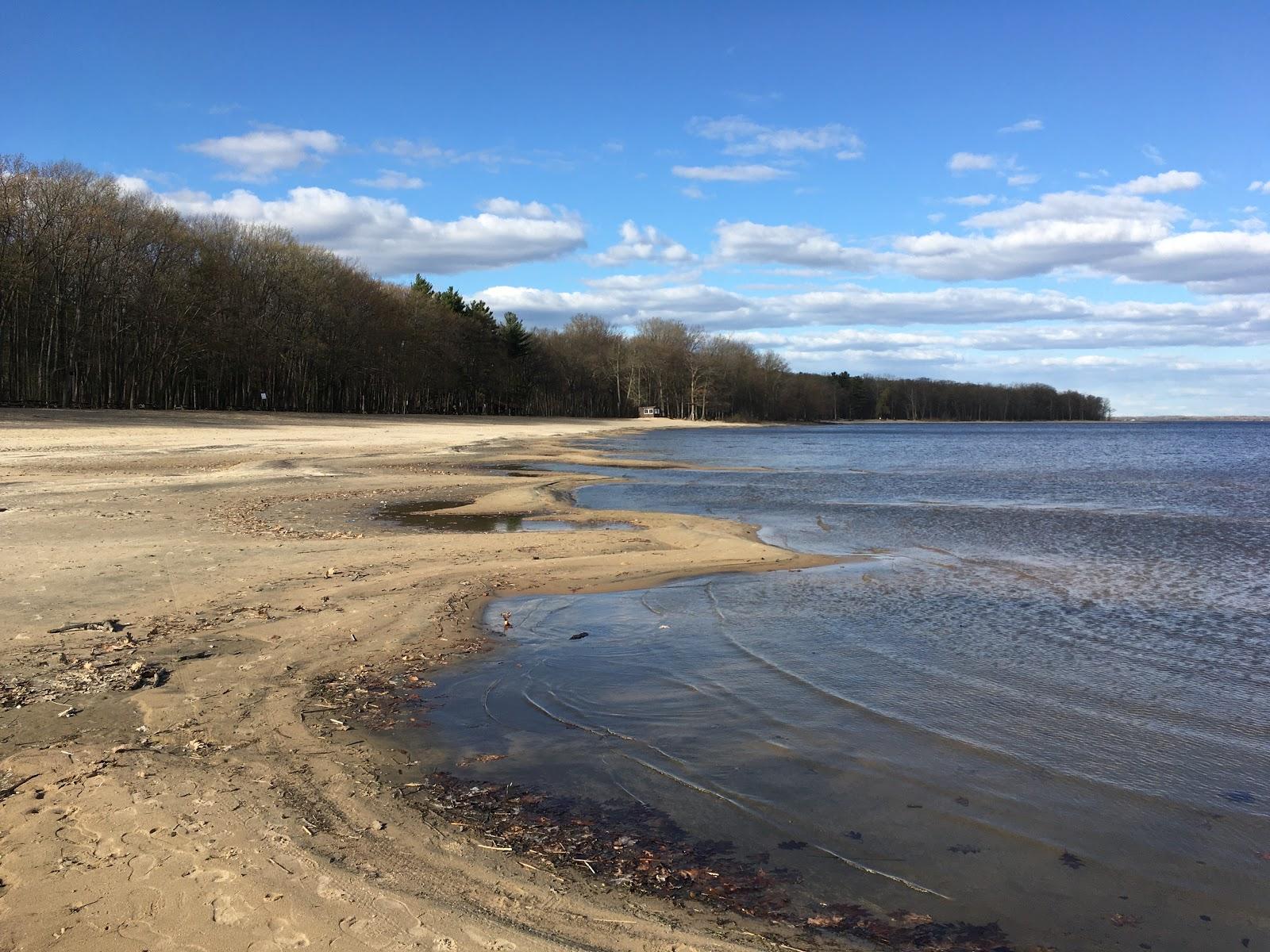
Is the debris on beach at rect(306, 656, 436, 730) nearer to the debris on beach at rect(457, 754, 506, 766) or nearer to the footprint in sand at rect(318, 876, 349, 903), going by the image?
the debris on beach at rect(457, 754, 506, 766)

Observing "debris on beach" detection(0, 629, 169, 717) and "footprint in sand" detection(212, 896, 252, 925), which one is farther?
"debris on beach" detection(0, 629, 169, 717)

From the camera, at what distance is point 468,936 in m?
3.52

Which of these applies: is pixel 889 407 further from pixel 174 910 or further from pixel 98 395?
pixel 174 910

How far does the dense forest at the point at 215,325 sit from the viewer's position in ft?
155

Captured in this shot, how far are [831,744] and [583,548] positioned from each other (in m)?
8.24

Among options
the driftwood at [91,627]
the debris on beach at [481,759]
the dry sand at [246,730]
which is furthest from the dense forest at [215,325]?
the debris on beach at [481,759]

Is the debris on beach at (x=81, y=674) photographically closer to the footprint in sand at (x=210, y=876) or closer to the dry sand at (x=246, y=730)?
the dry sand at (x=246, y=730)

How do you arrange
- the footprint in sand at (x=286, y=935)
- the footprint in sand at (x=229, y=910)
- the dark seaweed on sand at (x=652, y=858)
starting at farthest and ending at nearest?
the dark seaweed on sand at (x=652, y=858) < the footprint in sand at (x=229, y=910) < the footprint in sand at (x=286, y=935)

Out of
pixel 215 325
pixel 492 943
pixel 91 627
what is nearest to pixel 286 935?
pixel 492 943

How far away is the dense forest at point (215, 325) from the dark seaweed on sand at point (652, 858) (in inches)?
2001

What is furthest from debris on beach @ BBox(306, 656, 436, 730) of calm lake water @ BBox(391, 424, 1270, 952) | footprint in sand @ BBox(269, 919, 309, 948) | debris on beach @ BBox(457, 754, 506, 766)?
footprint in sand @ BBox(269, 919, 309, 948)

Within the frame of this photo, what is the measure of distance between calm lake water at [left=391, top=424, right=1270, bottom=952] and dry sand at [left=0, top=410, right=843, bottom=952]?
92 cm

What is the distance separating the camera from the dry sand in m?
3.61

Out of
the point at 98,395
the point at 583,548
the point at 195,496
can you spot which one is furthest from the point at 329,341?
the point at 583,548
